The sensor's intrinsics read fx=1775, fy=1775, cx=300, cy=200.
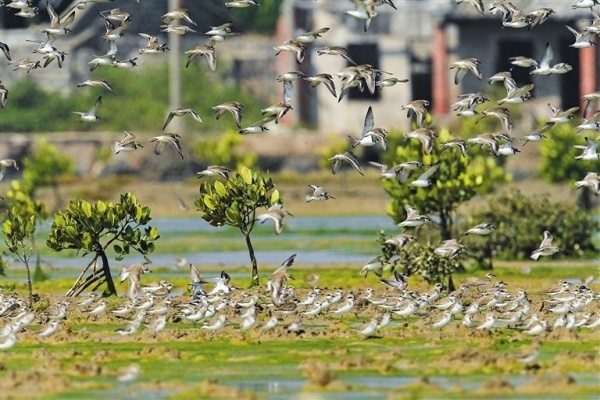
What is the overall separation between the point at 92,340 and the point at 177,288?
30.6 ft

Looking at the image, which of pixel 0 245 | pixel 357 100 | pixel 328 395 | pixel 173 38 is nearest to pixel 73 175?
pixel 173 38

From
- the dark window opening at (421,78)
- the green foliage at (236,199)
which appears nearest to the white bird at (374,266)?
the green foliage at (236,199)

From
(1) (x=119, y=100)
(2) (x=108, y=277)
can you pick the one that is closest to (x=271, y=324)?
(2) (x=108, y=277)

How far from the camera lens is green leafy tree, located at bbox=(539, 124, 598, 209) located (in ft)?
170

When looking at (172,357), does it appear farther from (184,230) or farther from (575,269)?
(184,230)

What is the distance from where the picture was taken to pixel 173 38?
76375mm

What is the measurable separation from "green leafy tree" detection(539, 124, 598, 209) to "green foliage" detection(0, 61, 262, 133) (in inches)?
1125

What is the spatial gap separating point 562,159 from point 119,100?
33.9 metres

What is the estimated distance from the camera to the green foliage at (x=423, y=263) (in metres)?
34.1

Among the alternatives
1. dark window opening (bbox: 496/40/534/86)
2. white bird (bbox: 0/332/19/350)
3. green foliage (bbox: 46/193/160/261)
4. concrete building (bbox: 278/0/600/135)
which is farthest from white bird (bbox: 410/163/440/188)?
dark window opening (bbox: 496/40/534/86)

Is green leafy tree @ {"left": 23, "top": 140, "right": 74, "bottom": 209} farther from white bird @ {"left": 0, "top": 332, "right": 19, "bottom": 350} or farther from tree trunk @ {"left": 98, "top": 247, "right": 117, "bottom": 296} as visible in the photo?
white bird @ {"left": 0, "top": 332, "right": 19, "bottom": 350}

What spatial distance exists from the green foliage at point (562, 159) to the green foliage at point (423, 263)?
688 inches

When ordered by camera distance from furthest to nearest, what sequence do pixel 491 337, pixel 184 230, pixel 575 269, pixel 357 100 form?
pixel 357 100 < pixel 184 230 < pixel 575 269 < pixel 491 337

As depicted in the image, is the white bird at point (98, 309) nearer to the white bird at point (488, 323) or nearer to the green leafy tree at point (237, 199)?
the green leafy tree at point (237, 199)
